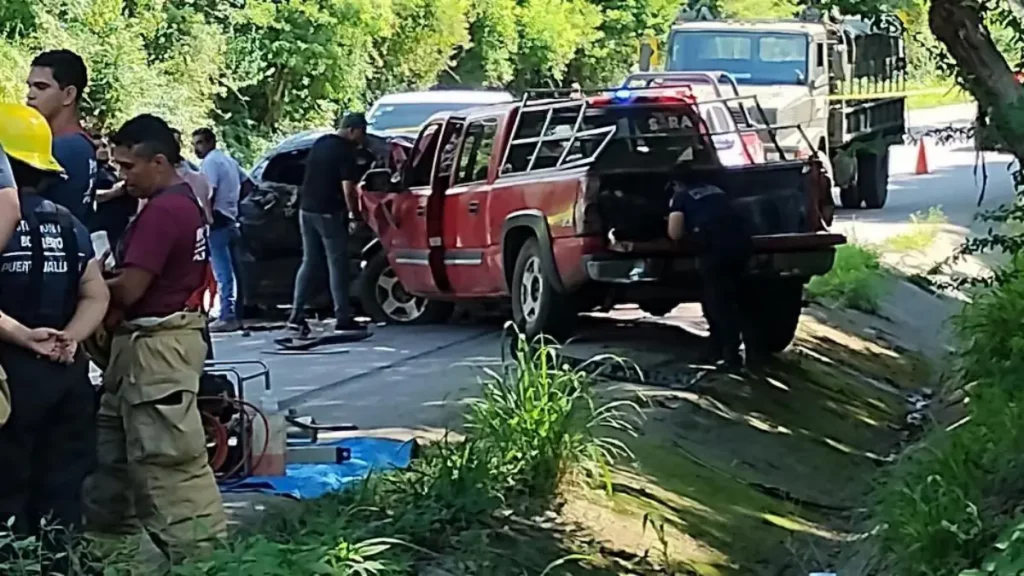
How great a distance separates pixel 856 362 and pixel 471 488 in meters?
7.31

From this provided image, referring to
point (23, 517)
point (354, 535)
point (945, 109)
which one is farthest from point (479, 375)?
point (945, 109)

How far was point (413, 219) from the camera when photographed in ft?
45.4

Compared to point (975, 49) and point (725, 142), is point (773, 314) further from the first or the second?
point (975, 49)

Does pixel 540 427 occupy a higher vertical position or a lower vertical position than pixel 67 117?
lower

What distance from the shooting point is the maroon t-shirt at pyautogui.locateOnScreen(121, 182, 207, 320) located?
6383 millimetres

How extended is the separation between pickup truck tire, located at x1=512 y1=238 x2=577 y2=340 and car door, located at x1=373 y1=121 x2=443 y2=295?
3.87ft

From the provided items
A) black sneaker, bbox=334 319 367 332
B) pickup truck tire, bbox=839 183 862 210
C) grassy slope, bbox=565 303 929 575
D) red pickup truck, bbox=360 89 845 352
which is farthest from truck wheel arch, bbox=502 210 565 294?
pickup truck tire, bbox=839 183 862 210

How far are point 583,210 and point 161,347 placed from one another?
5743mm

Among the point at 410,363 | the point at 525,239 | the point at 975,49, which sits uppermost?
the point at 975,49

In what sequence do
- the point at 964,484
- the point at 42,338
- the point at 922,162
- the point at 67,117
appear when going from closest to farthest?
the point at 42,338 < the point at 67,117 < the point at 964,484 < the point at 922,162

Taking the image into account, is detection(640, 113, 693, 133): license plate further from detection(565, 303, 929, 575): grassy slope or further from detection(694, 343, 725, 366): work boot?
detection(565, 303, 929, 575): grassy slope

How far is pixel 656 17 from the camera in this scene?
42219 millimetres

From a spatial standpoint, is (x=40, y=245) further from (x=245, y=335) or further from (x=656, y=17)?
(x=656, y=17)

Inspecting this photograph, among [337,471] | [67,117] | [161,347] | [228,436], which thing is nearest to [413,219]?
[337,471]
